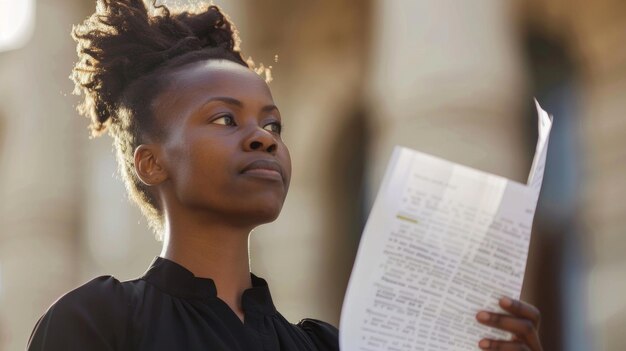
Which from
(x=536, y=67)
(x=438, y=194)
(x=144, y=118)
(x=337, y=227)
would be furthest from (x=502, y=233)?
(x=337, y=227)

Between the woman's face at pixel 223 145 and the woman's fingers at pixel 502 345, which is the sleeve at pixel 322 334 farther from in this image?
the woman's fingers at pixel 502 345

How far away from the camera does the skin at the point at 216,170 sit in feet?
8.27

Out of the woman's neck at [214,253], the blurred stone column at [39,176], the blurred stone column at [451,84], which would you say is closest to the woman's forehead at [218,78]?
the woman's neck at [214,253]

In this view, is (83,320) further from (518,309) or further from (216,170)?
(518,309)

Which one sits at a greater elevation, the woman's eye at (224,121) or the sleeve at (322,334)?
the woman's eye at (224,121)

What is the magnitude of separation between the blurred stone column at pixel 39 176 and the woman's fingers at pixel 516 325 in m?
8.68

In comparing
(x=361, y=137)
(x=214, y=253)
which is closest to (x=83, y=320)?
(x=214, y=253)

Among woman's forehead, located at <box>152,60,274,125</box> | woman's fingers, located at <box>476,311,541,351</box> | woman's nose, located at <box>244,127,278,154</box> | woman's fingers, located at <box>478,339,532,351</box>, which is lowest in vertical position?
woman's fingers, located at <box>478,339,532,351</box>

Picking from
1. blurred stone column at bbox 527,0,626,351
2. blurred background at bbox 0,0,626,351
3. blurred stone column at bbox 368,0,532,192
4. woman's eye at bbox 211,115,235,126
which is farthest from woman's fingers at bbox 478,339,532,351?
blurred stone column at bbox 368,0,532,192

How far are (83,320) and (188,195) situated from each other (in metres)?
0.37

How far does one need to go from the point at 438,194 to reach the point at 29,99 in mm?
9416

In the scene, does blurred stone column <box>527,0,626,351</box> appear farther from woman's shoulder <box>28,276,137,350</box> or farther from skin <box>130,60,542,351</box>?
woman's shoulder <box>28,276,137,350</box>

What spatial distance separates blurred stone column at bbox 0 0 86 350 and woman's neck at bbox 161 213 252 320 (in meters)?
8.25

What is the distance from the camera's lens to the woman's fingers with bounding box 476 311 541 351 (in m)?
2.18
